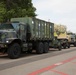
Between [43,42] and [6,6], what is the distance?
8755 mm

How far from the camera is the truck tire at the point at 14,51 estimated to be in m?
21.2

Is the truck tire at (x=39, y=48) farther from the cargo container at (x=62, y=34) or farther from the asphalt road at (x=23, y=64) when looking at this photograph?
the cargo container at (x=62, y=34)

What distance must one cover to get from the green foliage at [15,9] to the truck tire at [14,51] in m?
8.83

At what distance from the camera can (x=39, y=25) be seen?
26.4m

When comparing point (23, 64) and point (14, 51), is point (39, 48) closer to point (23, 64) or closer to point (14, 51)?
point (14, 51)

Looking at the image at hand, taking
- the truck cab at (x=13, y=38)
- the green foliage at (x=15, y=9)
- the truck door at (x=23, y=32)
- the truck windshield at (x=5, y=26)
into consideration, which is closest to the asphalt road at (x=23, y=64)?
the truck cab at (x=13, y=38)

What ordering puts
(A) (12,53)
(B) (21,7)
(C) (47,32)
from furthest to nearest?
(B) (21,7), (C) (47,32), (A) (12,53)

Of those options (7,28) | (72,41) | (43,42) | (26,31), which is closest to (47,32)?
(43,42)

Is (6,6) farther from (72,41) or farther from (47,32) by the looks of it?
(72,41)

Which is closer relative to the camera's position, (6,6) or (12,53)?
(12,53)

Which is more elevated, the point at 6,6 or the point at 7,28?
the point at 6,6

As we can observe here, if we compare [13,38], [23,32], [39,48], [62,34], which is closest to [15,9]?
[62,34]

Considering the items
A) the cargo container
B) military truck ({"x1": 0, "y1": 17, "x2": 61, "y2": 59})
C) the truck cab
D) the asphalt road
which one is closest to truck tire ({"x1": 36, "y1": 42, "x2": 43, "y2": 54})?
military truck ({"x1": 0, "y1": 17, "x2": 61, "y2": 59})

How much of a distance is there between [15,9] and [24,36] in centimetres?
1104
